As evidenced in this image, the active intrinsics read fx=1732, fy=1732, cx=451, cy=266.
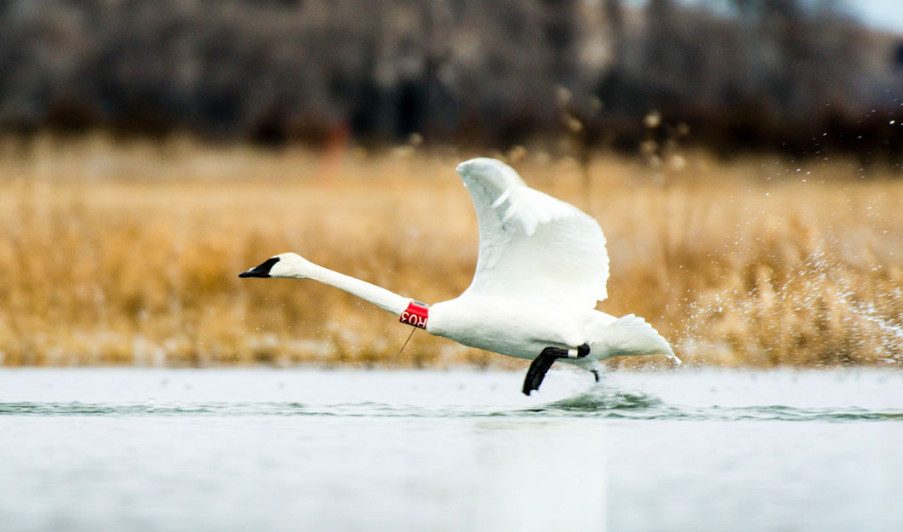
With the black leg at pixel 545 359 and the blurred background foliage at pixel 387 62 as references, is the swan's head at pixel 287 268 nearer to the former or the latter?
the black leg at pixel 545 359

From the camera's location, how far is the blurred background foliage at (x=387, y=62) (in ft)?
101

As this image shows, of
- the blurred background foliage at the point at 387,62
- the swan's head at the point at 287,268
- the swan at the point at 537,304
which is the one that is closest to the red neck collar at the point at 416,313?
the swan at the point at 537,304

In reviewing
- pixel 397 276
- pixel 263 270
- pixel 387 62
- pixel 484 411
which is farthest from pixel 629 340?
pixel 387 62

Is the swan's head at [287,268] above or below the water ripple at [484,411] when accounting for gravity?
above

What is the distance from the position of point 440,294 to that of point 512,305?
3181 mm

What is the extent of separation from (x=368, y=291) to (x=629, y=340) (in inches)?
55.4

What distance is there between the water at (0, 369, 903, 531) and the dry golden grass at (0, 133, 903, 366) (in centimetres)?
66

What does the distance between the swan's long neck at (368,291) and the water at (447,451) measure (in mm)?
539

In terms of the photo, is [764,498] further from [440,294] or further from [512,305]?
[440,294]

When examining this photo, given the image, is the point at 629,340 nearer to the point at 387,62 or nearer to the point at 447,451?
the point at 447,451

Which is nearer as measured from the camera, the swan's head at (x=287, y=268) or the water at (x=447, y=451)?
the water at (x=447, y=451)

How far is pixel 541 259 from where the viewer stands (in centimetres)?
921

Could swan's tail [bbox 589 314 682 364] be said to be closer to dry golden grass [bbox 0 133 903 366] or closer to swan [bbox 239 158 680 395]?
swan [bbox 239 158 680 395]

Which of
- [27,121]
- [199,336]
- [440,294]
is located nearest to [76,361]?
[199,336]
